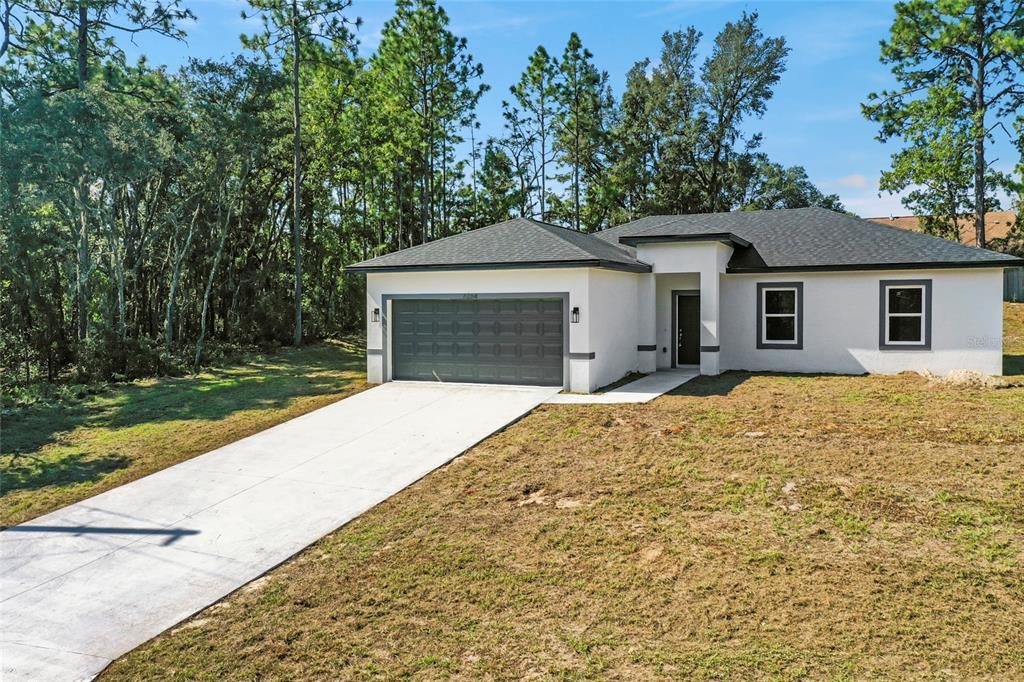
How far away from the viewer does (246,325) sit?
72.7 ft

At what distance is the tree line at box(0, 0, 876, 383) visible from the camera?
15945mm

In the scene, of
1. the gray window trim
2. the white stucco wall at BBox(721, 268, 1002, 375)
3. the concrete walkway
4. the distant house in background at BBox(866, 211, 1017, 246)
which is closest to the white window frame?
the white stucco wall at BBox(721, 268, 1002, 375)

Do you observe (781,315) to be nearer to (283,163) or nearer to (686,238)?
(686,238)

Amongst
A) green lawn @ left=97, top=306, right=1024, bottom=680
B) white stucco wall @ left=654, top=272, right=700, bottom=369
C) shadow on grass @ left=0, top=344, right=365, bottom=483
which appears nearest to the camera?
green lawn @ left=97, top=306, right=1024, bottom=680

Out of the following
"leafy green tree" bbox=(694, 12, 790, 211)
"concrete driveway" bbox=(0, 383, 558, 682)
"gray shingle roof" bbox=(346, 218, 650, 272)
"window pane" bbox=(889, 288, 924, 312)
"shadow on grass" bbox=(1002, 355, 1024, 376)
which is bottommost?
"concrete driveway" bbox=(0, 383, 558, 682)

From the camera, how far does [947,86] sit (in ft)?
86.4

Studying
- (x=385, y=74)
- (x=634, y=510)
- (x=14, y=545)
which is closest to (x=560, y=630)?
(x=634, y=510)

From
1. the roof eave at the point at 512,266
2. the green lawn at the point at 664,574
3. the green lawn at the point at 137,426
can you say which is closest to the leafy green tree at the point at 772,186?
the roof eave at the point at 512,266

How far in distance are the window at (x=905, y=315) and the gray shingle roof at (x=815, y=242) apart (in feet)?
2.10

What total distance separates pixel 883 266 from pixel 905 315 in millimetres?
1262

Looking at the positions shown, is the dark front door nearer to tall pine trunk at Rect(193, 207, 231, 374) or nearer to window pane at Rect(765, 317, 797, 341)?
window pane at Rect(765, 317, 797, 341)

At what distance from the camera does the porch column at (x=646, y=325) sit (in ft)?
52.7

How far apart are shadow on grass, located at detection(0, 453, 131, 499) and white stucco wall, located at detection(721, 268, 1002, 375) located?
42.9 ft

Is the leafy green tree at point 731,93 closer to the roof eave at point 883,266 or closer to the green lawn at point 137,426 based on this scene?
the roof eave at point 883,266
